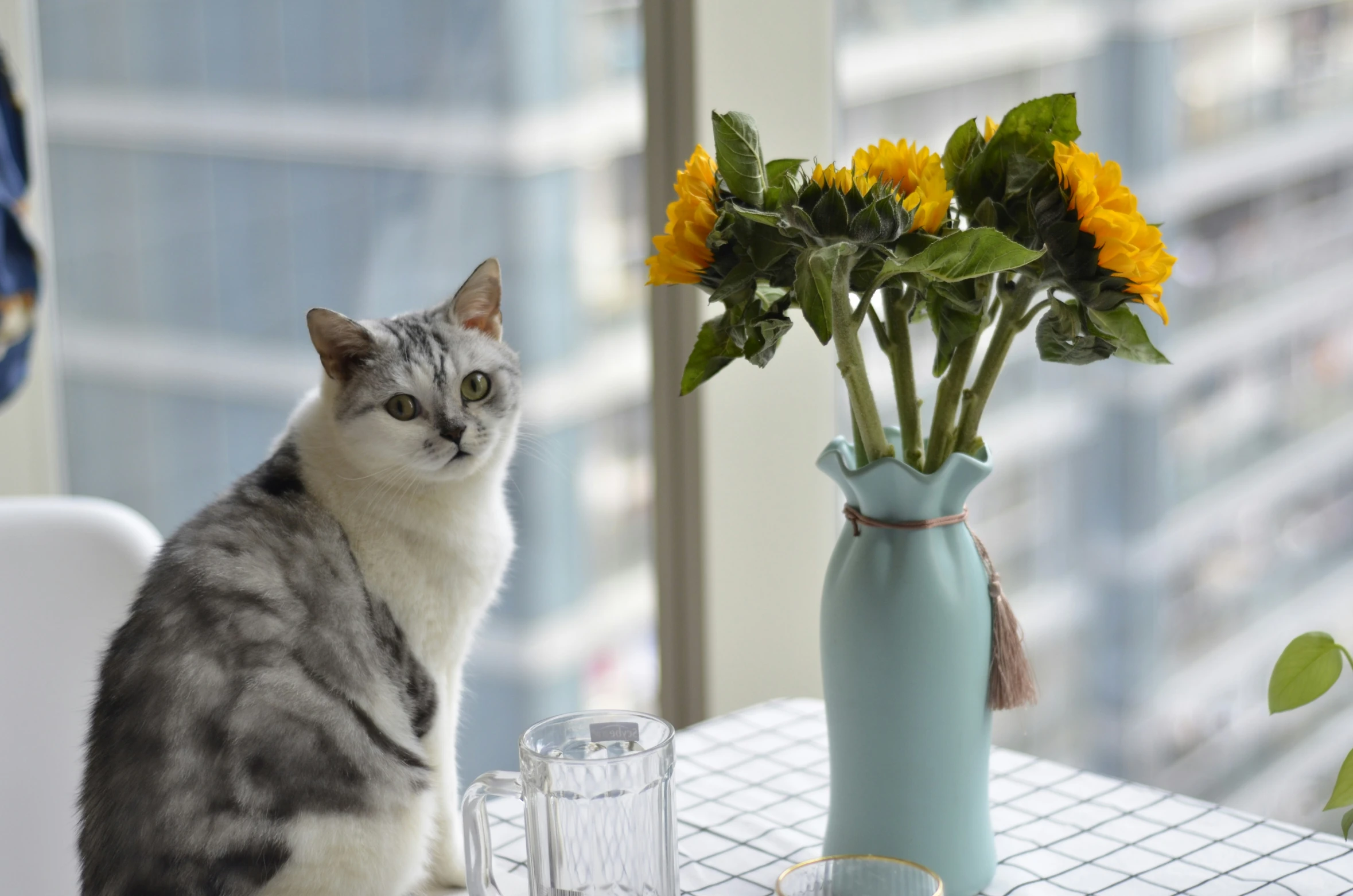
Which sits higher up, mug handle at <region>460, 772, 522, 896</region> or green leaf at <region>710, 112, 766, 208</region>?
green leaf at <region>710, 112, 766, 208</region>

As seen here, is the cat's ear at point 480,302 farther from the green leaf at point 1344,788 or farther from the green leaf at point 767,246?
the green leaf at point 1344,788

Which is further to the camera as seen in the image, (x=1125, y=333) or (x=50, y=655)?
(x=50, y=655)

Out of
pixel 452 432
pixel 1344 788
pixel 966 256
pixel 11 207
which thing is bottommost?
pixel 1344 788

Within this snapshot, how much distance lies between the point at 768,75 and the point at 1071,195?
0.64 m

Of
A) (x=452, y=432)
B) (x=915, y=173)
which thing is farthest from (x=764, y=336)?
(x=452, y=432)

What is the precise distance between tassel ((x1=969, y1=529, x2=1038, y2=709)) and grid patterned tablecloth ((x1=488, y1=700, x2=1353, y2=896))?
0.15 meters

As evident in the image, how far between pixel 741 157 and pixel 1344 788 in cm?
52

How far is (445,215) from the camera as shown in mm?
2229

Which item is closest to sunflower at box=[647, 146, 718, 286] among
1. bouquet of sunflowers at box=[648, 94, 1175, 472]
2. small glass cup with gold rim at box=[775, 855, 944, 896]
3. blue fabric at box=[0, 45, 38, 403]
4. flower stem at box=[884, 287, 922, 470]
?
bouquet of sunflowers at box=[648, 94, 1175, 472]

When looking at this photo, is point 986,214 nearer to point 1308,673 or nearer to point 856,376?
point 856,376

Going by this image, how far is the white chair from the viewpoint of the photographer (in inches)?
41.4

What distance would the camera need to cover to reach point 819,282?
691 mm

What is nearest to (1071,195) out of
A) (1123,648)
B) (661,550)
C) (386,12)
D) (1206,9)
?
(661,550)

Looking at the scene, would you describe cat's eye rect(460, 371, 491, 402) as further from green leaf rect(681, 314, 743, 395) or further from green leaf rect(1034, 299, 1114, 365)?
green leaf rect(1034, 299, 1114, 365)
